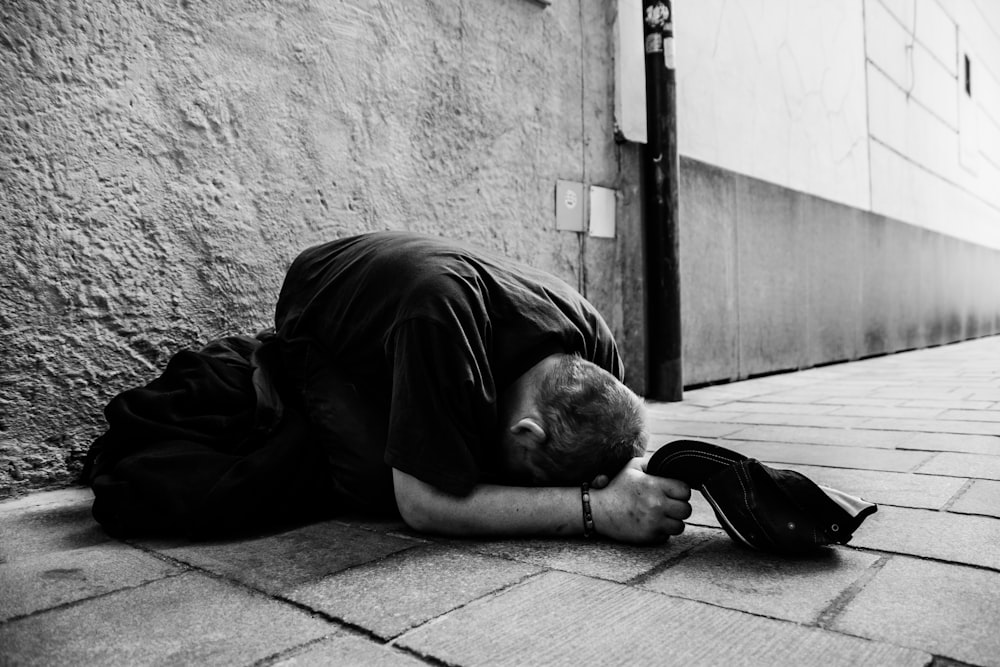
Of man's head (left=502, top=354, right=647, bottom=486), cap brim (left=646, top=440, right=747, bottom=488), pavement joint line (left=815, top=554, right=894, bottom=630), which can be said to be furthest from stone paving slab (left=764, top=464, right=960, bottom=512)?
man's head (left=502, top=354, right=647, bottom=486)

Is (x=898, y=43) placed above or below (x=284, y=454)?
above

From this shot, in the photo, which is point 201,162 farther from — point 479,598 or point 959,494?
point 959,494

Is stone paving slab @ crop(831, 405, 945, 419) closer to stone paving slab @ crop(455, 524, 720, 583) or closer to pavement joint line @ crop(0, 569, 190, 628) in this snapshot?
stone paving slab @ crop(455, 524, 720, 583)

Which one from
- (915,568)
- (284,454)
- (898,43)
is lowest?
(915,568)

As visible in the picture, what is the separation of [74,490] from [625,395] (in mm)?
1609

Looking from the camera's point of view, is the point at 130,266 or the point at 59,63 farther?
the point at 130,266

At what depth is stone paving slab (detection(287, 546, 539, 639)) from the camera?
1226 millimetres

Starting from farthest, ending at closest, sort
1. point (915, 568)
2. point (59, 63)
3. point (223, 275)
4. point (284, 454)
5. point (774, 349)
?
point (774, 349), point (223, 275), point (59, 63), point (284, 454), point (915, 568)

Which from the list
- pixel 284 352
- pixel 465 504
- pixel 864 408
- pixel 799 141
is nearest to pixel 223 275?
pixel 284 352

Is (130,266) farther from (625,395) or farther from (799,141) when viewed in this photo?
(799,141)

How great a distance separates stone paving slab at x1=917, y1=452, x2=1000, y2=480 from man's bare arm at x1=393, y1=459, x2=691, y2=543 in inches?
44.4

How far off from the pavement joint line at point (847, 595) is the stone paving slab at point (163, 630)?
776mm

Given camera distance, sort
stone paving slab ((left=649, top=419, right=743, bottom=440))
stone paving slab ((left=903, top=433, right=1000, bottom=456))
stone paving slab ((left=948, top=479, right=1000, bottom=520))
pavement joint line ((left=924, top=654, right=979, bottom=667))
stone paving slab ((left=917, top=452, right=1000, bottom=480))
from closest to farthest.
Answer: pavement joint line ((left=924, top=654, right=979, bottom=667)) < stone paving slab ((left=948, top=479, right=1000, bottom=520)) < stone paving slab ((left=917, top=452, right=1000, bottom=480)) < stone paving slab ((left=903, top=433, right=1000, bottom=456)) < stone paving slab ((left=649, top=419, right=743, bottom=440))

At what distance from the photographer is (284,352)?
2.16m
